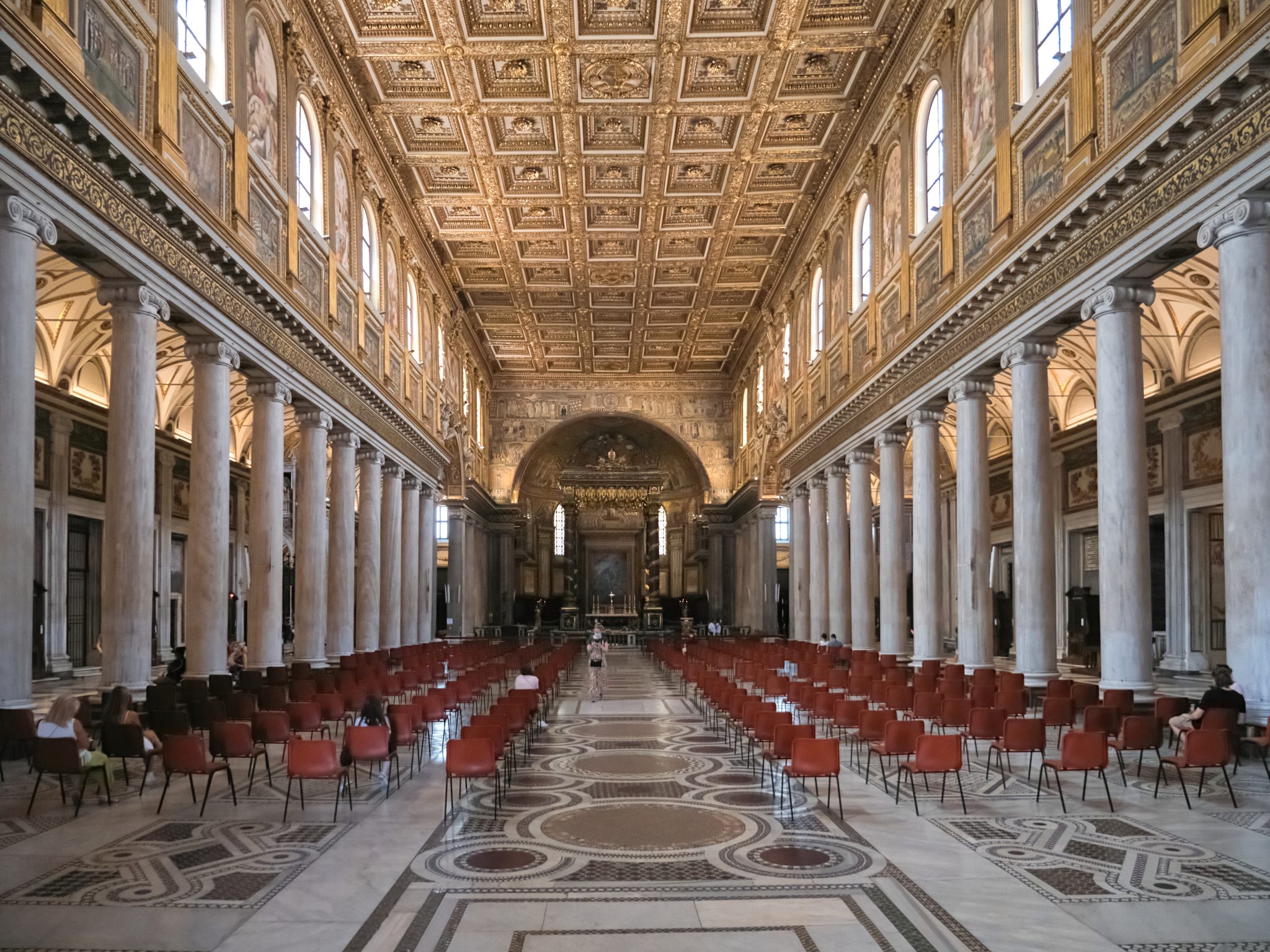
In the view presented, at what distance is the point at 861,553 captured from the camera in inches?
1151

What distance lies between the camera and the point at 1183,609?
2681cm

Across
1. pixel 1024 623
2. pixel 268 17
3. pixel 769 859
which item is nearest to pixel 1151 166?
pixel 1024 623

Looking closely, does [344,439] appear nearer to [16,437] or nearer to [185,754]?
[16,437]

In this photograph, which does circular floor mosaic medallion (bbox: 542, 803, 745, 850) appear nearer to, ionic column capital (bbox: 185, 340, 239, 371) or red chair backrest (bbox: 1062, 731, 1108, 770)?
red chair backrest (bbox: 1062, 731, 1108, 770)

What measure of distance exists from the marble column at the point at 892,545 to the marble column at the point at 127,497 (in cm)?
1785

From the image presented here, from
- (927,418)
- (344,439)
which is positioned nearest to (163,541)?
(344,439)

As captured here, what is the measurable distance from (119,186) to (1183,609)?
80.7ft

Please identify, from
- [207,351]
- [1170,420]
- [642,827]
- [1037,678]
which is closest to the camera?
[642,827]

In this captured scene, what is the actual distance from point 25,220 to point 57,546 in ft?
59.3

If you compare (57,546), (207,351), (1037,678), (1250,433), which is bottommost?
(1037,678)

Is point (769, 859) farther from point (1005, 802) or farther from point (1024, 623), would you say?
point (1024, 623)

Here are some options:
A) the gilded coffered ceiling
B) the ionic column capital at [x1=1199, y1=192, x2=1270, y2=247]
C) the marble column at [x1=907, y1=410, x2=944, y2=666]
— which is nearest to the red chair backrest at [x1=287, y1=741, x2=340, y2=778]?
the ionic column capital at [x1=1199, y1=192, x2=1270, y2=247]

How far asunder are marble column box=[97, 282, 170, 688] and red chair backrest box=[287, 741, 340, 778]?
231 inches

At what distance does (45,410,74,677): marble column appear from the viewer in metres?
27.5
